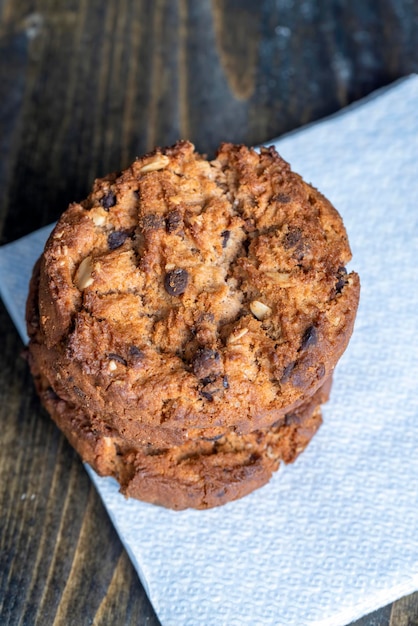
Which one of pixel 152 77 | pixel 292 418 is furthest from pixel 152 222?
pixel 152 77

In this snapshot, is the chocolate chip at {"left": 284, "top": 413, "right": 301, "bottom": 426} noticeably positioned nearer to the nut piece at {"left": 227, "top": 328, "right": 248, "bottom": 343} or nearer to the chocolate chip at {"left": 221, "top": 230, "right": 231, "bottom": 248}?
the nut piece at {"left": 227, "top": 328, "right": 248, "bottom": 343}

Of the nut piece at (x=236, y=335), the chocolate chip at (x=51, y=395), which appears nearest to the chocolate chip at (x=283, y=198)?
the nut piece at (x=236, y=335)

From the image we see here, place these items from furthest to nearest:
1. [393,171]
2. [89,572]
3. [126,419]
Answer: [393,171]
[89,572]
[126,419]

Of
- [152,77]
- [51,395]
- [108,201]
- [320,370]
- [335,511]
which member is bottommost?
[335,511]

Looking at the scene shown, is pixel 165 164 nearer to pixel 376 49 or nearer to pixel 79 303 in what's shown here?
pixel 79 303

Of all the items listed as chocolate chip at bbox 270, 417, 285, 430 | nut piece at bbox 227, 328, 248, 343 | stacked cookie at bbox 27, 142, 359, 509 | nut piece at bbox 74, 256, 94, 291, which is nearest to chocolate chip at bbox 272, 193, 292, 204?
stacked cookie at bbox 27, 142, 359, 509

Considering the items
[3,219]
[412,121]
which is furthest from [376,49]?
[3,219]

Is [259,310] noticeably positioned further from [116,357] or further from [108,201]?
[108,201]
